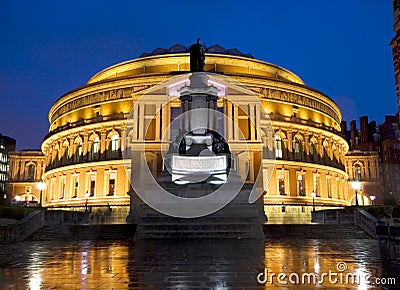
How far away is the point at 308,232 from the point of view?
22547mm

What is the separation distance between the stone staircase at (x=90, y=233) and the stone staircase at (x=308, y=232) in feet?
25.7

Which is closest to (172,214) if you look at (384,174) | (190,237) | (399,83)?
(190,237)

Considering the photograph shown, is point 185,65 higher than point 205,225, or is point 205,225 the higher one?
point 185,65

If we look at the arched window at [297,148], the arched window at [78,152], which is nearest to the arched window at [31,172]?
the arched window at [78,152]

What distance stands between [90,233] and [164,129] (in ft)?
93.0

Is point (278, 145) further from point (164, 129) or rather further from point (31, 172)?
point (31, 172)

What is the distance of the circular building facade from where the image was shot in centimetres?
5162

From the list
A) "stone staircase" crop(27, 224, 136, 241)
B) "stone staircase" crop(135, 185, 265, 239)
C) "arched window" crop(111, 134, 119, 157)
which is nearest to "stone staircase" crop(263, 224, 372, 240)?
"stone staircase" crop(135, 185, 265, 239)

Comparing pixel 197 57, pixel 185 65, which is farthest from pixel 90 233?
pixel 185 65

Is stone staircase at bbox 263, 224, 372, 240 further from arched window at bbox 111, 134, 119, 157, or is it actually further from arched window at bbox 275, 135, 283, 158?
arched window at bbox 111, 134, 119, 157

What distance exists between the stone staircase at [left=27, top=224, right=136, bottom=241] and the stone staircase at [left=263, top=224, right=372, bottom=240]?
7.82 metres

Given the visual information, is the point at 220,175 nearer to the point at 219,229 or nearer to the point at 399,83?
the point at 219,229

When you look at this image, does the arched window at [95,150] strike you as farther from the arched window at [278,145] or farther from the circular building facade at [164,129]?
the arched window at [278,145]

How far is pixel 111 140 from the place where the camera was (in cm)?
5506
